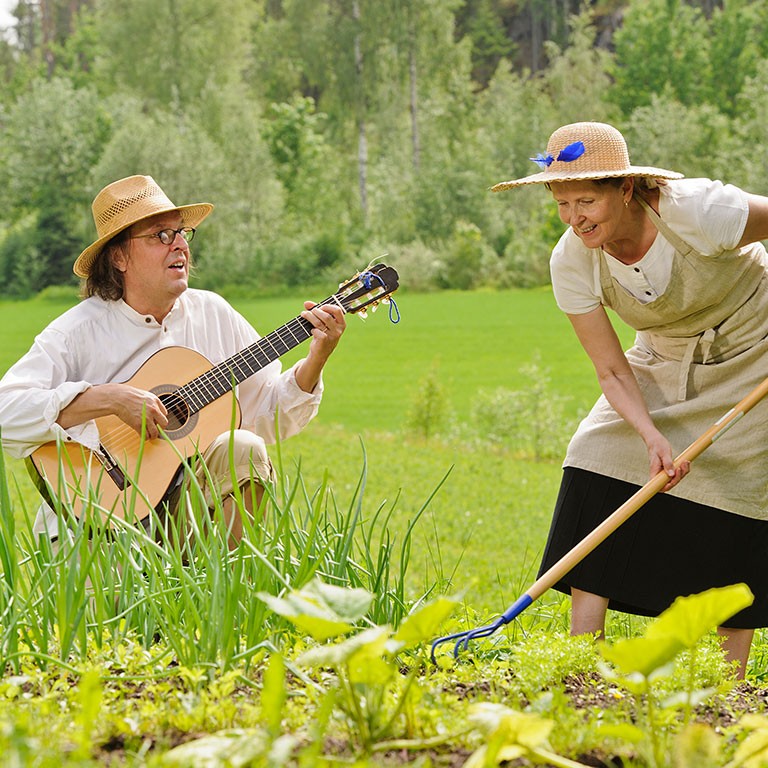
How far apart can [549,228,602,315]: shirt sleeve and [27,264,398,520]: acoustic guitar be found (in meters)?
0.66

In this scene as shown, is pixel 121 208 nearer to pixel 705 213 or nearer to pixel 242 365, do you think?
pixel 242 365

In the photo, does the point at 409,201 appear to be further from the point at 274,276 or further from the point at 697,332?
the point at 697,332

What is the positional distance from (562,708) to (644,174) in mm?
1581

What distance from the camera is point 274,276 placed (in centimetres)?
2858

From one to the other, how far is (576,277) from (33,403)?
159 centimetres

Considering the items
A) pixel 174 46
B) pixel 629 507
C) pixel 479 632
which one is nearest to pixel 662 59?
pixel 174 46

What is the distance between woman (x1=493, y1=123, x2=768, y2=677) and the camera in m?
2.85

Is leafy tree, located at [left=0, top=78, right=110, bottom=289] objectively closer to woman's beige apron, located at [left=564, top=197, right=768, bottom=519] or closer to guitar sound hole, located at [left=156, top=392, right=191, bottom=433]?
guitar sound hole, located at [left=156, top=392, right=191, bottom=433]

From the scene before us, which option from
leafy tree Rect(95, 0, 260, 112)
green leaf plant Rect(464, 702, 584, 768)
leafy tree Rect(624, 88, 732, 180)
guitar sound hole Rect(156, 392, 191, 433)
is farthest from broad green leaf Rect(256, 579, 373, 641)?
leafy tree Rect(95, 0, 260, 112)

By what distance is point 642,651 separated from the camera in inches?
51.9

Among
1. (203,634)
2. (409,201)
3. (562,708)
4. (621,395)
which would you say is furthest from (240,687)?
(409,201)

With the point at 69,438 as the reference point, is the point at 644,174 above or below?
above

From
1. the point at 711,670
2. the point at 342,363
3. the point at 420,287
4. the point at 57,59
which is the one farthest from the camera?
the point at 57,59

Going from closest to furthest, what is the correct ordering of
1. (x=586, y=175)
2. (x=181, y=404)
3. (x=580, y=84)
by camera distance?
1. (x=586, y=175)
2. (x=181, y=404)
3. (x=580, y=84)
